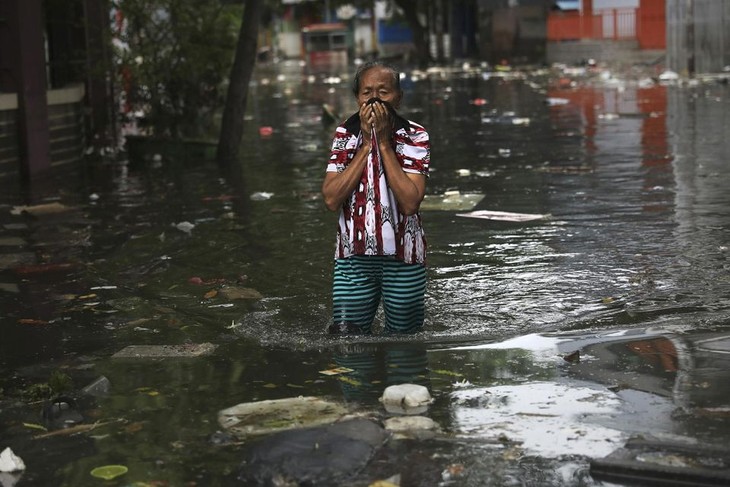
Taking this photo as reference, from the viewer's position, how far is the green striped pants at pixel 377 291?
17.9 feet

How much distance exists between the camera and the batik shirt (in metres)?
5.28

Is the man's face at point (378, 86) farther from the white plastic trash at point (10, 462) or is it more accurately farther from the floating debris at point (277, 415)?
the white plastic trash at point (10, 462)

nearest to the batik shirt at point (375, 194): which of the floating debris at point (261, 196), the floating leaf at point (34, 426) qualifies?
the floating leaf at point (34, 426)

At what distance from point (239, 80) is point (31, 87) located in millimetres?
2302

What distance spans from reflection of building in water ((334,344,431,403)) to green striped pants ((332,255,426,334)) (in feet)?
0.53

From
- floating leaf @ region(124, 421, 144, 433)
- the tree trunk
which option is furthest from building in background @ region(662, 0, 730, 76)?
floating leaf @ region(124, 421, 144, 433)

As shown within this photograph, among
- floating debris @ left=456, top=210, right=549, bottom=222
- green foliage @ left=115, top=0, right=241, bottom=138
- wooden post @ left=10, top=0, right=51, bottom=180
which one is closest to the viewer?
floating debris @ left=456, top=210, right=549, bottom=222

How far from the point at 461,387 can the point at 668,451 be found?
1141 millimetres

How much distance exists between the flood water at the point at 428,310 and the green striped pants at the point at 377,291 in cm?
11

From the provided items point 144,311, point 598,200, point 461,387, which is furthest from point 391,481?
point 598,200

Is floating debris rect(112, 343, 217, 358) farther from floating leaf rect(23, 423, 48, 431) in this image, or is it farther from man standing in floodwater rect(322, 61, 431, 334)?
floating leaf rect(23, 423, 48, 431)

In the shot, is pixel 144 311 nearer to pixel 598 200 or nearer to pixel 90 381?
pixel 90 381

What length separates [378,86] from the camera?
5164 millimetres

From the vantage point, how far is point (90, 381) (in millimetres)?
5148
